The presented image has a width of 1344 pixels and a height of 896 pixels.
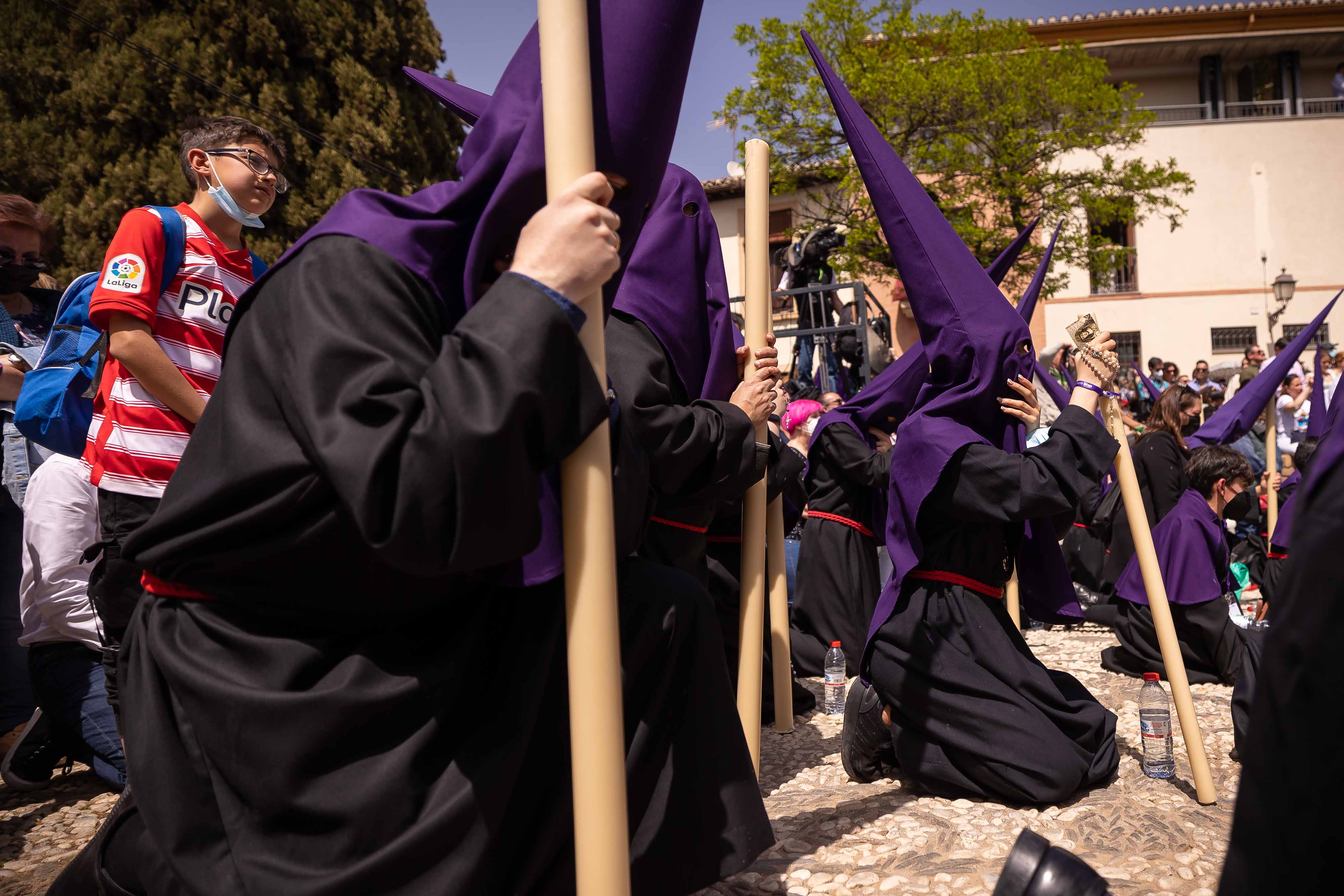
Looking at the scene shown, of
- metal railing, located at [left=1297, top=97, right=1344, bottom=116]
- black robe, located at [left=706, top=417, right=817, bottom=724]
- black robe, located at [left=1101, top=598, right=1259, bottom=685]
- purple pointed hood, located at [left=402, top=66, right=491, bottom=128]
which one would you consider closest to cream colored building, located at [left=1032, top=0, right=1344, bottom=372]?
metal railing, located at [left=1297, top=97, right=1344, bottom=116]

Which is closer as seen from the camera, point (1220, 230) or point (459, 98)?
point (459, 98)

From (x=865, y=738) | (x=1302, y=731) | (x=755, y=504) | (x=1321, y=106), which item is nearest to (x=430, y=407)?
(x=1302, y=731)

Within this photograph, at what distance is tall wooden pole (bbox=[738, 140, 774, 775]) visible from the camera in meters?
2.77

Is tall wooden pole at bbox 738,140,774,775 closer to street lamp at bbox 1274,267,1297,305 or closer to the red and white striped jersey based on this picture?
the red and white striped jersey

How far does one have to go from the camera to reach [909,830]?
9.86 ft

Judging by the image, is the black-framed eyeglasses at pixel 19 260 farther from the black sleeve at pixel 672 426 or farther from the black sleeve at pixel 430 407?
the black sleeve at pixel 430 407

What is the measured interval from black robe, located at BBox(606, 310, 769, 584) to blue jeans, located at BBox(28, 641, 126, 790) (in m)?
2.32

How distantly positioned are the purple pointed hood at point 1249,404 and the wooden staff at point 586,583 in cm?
677

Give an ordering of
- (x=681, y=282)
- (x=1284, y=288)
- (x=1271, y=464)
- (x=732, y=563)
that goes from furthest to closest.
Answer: (x=1284, y=288)
(x=1271, y=464)
(x=732, y=563)
(x=681, y=282)

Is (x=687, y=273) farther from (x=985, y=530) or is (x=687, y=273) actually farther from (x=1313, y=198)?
(x=1313, y=198)

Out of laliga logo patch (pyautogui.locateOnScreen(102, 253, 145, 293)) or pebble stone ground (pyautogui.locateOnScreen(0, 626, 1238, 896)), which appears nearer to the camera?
pebble stone ground (pyautogui.locateOnScreen(0, 626, 1238, 896))

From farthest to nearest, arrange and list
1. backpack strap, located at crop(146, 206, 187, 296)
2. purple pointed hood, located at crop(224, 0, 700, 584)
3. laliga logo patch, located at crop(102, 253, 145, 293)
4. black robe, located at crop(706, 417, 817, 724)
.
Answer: black robe, located at crop(706, 417, 817, 724) → backpack strap, located at crop(146, 206, 187, 296) → laliga logo patch, located at crop(102, 253, 145, 293) → purple pointed hood, located at crop(224, 0, 700, 584)

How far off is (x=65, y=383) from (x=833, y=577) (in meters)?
4.16

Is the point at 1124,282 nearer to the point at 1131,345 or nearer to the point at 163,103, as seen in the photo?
the point at 1131,345
